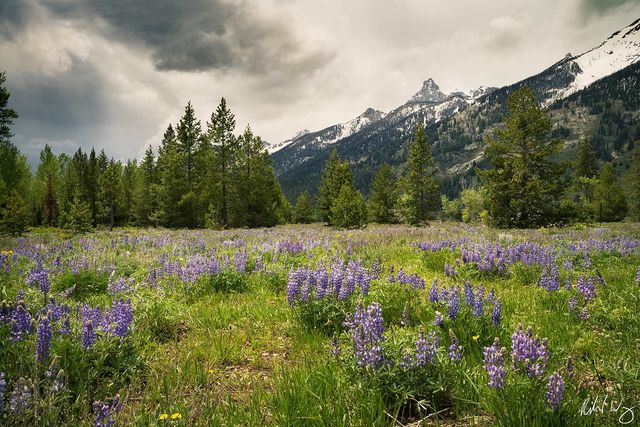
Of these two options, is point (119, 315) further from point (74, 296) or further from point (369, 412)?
point (74, 296)

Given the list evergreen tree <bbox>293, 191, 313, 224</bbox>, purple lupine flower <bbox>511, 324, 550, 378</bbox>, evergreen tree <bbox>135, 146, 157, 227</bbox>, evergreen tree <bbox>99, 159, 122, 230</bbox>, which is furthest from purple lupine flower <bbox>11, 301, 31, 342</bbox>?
evergreen tree <bbox>293, 191, 313, 224</bbox>

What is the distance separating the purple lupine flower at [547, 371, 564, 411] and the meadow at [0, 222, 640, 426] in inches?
0.5

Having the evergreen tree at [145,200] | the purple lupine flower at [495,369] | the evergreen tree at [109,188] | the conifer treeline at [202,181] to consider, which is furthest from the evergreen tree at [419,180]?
the evergreen tree at [109,188]

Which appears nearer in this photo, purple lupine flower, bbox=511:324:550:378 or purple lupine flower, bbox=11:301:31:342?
purple lupine flower, bbox=511:324:550:378

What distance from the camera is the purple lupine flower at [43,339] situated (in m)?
2.90

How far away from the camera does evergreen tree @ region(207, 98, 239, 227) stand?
4347 cm

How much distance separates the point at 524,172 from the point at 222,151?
1318 inches

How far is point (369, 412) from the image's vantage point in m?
2.71

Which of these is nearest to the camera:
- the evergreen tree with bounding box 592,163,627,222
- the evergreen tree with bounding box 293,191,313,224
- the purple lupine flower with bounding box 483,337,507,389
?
the purple lupine flower with bounding box 483,337,507,389

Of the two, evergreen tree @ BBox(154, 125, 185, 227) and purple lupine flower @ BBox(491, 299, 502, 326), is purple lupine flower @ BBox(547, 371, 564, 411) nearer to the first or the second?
purple lupine flower @ BBox(491, 299, 502, 326)

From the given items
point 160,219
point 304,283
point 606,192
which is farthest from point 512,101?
point 606,192
